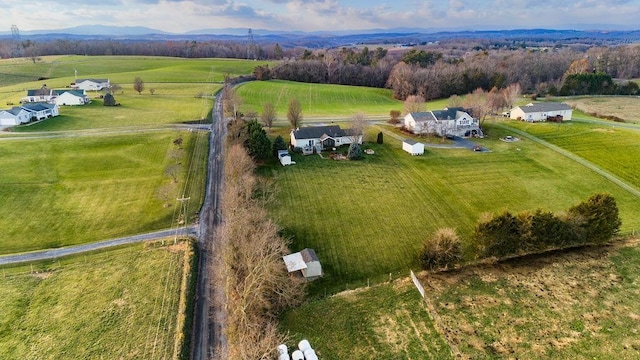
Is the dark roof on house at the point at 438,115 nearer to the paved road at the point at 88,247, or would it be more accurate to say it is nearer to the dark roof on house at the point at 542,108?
the dark roof on house at the point at 542,108

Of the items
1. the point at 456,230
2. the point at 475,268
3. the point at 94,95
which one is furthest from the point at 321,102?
the point at 475,268

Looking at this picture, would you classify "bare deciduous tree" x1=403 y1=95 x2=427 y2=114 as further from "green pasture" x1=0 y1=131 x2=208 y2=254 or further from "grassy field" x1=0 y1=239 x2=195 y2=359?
"grassy field" x1=0 y1=239 x2=195 y2=359

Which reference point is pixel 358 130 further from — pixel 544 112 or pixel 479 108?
pixel 544 112

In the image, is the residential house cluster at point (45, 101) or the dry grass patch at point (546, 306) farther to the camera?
the residential house cluster at point (45, 101)

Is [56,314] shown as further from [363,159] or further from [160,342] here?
[363,159]

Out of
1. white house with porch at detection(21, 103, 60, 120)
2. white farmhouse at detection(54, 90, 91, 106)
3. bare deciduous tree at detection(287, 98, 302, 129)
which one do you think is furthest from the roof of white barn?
white farmhouse at detection(54, 90, 91, 106)

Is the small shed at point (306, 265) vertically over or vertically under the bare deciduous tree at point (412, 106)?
under

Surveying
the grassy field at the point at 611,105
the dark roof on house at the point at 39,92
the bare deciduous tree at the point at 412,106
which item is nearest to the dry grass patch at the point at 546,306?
the bare deciduous tree at the point at 412,106
